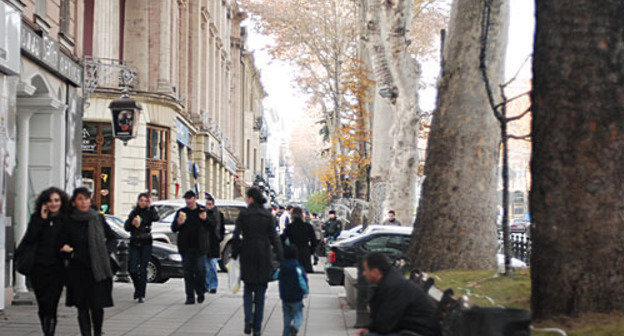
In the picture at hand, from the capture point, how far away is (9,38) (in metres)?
12.5

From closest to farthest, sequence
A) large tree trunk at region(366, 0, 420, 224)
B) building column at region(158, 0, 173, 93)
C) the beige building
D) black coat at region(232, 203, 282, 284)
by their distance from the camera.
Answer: black coat at region(232, 203, 282, 284) < large tree trunk at region(366, 0, 420, 224) < the beige building < building column at region(158, 0, 173, 93)

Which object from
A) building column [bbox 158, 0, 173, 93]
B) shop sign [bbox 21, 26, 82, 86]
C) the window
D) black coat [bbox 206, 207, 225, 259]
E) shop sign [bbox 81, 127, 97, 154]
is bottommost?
the window

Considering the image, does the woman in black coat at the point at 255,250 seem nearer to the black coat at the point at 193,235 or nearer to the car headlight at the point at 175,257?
the black coat at the point at 193,235

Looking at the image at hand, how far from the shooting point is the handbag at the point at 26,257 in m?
9.27

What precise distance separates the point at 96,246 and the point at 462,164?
5858mm

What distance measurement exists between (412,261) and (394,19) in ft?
34.2

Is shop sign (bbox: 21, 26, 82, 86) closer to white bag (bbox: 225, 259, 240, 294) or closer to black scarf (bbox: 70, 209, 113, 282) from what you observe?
white bag (bbox: 225, 259, 240, 294)

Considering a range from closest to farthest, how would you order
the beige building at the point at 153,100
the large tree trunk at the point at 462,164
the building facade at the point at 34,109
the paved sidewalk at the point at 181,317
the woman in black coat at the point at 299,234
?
the paved sidewalk at the point at 181,317 < the building facade at the point at 34,109 < the large tree trunk at the point at 462,164 < the woman in black coat at the point at 299,234 < the beige building at the point at 153,100

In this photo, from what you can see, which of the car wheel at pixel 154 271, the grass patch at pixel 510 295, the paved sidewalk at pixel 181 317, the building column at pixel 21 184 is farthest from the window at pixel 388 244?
the building column at pixel 21 184

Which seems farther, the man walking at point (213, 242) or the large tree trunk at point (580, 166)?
the man walking at point (213, 242)

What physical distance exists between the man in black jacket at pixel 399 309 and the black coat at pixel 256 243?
4.03 m

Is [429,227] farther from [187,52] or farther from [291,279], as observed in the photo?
[187,52]

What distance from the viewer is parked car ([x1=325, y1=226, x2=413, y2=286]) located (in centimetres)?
1842

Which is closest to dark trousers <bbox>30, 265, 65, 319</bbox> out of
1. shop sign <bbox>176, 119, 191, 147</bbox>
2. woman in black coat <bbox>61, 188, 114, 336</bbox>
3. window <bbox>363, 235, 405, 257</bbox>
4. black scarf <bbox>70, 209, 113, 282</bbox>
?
woman in black coat <bbox>61, 188, 114, 336</bbox>
